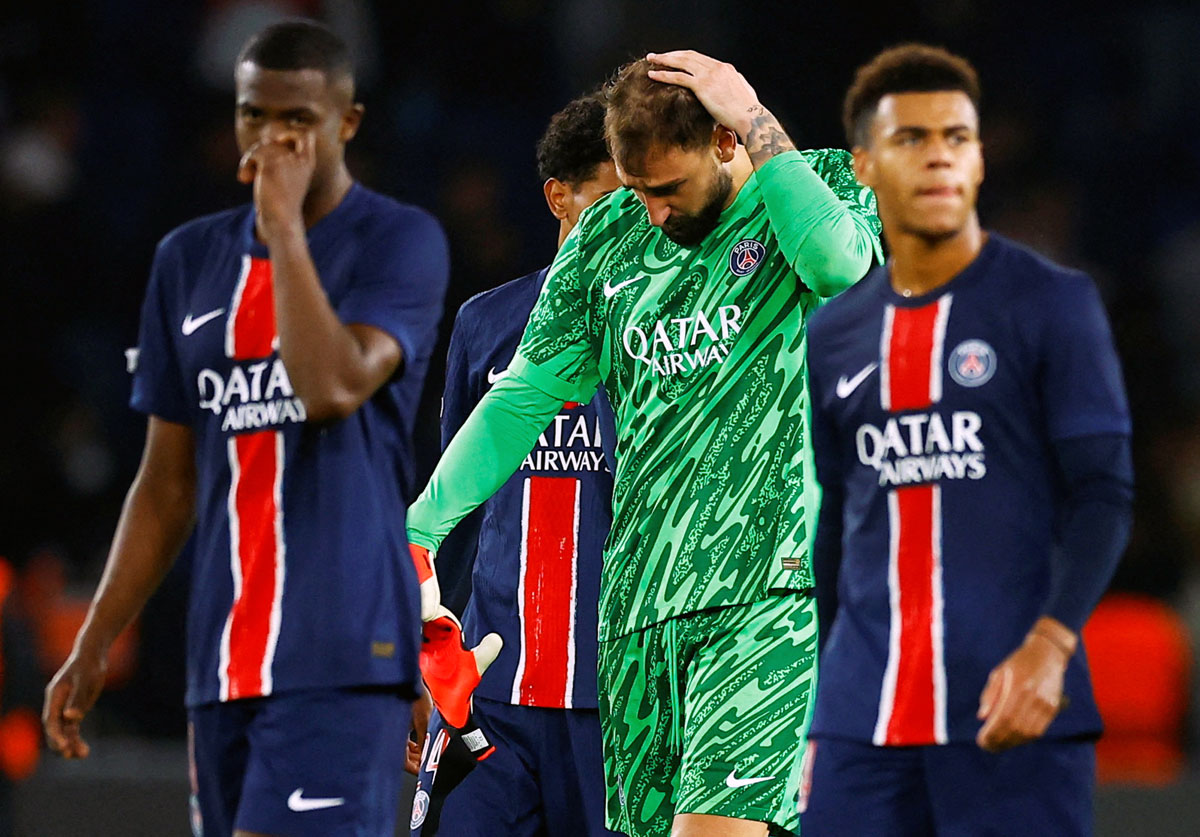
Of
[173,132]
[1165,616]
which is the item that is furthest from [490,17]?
[1165,616]

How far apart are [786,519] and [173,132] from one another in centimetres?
761

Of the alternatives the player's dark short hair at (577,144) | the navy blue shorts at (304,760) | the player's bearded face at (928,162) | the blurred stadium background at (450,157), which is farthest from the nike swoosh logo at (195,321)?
the blurred stadium background at (450,157)

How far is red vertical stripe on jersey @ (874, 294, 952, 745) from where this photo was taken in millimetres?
3414

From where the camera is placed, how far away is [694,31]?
36.4 feet

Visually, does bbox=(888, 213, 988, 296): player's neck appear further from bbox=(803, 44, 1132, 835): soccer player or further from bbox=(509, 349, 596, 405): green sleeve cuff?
bbox=(509, 349, 596, 405): green sleeve cuff

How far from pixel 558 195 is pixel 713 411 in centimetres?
141

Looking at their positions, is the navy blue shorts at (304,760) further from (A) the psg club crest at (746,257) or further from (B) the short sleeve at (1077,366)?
(A) the psg club crest at (746,257)

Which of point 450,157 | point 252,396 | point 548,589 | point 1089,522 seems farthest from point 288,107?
point 450,157

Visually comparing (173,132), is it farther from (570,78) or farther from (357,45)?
(570,78)

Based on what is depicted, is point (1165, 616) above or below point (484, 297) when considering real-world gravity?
below

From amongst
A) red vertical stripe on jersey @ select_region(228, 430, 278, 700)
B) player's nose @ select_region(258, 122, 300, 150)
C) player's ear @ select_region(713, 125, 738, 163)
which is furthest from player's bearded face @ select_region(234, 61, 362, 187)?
player's ear @ select_region(713, 125, 738, 163)

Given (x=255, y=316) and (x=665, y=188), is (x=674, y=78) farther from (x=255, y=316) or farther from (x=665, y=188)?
(x=255, y=316)

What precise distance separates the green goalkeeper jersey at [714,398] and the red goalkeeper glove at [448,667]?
22 cm

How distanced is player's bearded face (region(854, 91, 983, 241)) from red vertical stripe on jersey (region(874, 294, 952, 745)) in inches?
6.3
